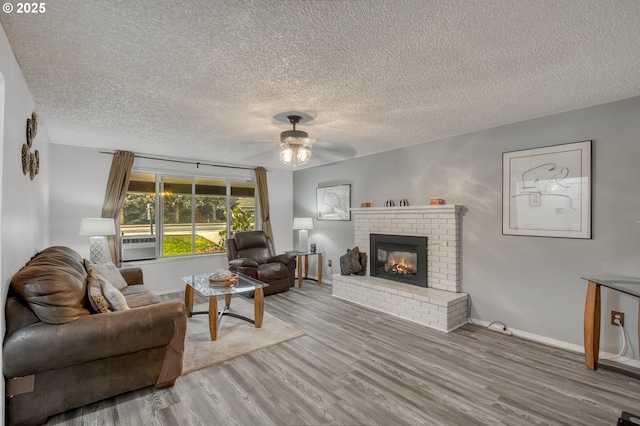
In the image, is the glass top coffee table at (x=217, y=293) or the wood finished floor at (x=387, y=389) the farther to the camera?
the glass top coffee table at (x=217, y=293)

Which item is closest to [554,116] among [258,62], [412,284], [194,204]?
[412,284]

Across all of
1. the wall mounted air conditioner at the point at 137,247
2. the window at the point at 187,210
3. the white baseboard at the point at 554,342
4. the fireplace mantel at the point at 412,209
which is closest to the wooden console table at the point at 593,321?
the white baseboard at the point at 554,342

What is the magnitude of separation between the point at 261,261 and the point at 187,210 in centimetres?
172

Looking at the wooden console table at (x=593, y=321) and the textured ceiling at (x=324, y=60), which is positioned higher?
the textured ceiling at (x=324, y=60)

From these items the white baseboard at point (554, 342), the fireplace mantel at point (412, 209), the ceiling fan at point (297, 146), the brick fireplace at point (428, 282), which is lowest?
the white baseboard at point (554, 342)

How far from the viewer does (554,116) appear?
3.08m

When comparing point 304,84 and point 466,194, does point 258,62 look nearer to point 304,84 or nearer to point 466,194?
point 304,84

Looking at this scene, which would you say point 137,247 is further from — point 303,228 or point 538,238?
point 538,238

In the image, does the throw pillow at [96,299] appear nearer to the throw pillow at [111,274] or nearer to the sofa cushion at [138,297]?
the sofa cushion at [138,297]

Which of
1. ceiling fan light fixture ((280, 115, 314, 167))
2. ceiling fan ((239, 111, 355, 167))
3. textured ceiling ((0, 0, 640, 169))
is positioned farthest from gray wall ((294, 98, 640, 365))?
ceiling fan light fixture ((280, 115, 314, 167))

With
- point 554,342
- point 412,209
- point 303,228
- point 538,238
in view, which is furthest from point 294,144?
point 554,342

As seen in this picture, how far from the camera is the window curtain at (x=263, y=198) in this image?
20.4 ft

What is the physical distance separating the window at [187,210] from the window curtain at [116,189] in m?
0.22

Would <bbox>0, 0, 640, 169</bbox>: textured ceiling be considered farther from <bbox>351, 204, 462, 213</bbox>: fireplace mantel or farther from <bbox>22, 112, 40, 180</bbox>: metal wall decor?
<bbox>351, 204, 462, 213</bbox>: fireplace mantel
